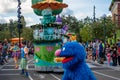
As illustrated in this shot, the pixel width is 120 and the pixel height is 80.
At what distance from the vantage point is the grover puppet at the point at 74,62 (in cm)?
838

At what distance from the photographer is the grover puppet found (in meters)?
8.38

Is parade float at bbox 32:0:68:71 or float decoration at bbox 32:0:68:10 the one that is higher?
float decoration at bbox 32:0:68:10

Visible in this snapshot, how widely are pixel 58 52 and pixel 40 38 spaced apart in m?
14.3

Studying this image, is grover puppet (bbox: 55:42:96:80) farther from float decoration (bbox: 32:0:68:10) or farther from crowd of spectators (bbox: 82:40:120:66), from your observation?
crowd of spectators (bbox: 82:40:120:66)

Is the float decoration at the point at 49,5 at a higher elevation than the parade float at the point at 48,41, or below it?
higher

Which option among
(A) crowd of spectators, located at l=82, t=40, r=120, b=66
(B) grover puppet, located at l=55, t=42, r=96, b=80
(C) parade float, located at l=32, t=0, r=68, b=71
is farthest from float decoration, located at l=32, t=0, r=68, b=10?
(B) grover puppet, located at l=55, t=42, r=96, b=80

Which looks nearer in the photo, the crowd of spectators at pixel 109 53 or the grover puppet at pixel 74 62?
the grover puppet at pixel 74 62

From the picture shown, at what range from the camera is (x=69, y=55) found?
8.41m

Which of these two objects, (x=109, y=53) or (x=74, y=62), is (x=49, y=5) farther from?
(x=74, y=62)

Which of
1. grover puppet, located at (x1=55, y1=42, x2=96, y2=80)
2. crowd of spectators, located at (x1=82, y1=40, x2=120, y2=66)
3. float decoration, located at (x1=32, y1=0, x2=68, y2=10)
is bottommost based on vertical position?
crowd of spectators, located at (x1=82, y1=40, x2=120, y2=66)

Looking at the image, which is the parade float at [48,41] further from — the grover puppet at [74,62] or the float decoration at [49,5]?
the grover puppet at [74,62]

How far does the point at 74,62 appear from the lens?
27.5ft

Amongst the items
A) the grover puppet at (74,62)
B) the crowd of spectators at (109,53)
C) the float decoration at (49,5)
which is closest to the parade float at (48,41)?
the float decoration at (49,5)

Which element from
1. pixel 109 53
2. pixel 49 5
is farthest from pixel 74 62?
pixel 109 53
